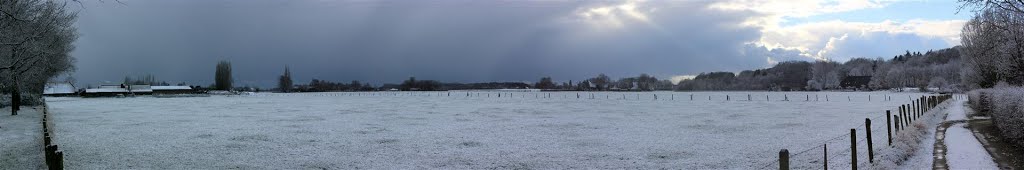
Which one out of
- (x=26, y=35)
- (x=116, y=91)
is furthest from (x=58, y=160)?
(x=116, y=91)

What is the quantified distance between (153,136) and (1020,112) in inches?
1099

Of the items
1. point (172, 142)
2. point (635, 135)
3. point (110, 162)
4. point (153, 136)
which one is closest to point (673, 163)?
point (635, 135)

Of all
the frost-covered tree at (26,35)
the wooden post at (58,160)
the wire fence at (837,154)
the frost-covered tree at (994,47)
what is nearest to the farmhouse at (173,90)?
the frost-covered tree at (26,35)

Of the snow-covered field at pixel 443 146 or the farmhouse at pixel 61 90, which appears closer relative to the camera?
the snow-covered field at pixel 443 146

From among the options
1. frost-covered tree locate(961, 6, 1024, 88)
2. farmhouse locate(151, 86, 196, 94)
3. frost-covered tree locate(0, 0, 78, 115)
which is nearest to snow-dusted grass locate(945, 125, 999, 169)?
frost-covered tree locate(961, 6, 1024, 88)

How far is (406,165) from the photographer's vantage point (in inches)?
631

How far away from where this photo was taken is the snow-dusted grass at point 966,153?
558 inches

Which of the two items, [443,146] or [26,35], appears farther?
[26,35]

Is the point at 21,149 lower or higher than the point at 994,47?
lower

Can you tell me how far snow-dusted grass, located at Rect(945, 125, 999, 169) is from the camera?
46.5 ft

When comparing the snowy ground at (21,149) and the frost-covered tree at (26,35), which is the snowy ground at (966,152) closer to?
the snowy ground at (21,149)

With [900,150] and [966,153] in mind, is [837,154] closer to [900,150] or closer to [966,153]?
[900,150]

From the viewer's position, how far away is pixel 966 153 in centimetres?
1620

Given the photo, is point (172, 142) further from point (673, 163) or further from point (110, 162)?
point (673, 163)
